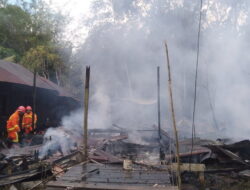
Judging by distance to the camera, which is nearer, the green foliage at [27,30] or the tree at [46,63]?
the tree at [46,63]

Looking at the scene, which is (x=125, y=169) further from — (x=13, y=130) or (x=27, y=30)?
(x=27, y=30)

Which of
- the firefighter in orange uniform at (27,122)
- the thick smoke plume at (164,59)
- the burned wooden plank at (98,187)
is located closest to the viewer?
the burned wooden plank at (98,187)

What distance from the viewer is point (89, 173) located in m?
4.80

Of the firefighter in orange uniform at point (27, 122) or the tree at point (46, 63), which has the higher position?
the tree at point (46, 63)

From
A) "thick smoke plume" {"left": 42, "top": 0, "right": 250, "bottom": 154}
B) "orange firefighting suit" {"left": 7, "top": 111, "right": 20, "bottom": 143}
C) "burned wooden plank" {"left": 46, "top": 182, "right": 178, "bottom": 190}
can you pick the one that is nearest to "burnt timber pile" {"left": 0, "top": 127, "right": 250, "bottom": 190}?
"burned wooden plank" {"left": 46, "top": 182, "right": 178, "bottom": 190}

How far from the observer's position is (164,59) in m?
23.1

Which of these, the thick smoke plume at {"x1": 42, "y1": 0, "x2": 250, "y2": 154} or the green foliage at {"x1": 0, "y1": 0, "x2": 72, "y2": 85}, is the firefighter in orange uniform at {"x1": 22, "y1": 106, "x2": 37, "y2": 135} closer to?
the thick smoke plume at {"x1": 42, "y1": 0, "x2": 250, "y2": 154}

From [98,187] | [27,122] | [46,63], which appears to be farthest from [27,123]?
[46,63]

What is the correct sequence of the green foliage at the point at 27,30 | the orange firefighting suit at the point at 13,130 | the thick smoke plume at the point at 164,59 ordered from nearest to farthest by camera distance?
the orange firefighting suit at the point at 13,130 < the thick smoke plume at the point at 164,59 < the green foliage at the point at 27,30

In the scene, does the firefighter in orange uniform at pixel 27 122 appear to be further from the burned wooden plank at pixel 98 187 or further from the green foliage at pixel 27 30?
the green foliage at pixel 27 30

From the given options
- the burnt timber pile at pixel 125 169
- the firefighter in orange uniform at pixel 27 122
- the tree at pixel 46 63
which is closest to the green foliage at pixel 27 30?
the tree at pixel 46 63

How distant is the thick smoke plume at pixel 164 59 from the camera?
19953 millimetres

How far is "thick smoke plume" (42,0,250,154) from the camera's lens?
20.0 m

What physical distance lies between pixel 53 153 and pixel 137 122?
9.83 m
